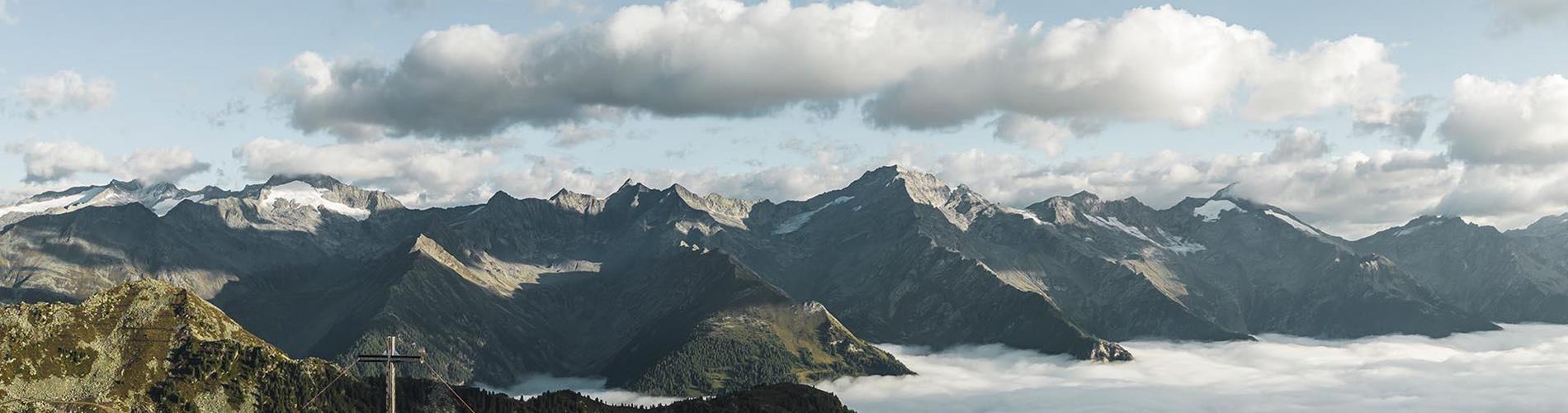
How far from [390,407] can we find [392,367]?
143 inches

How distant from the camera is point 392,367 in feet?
309

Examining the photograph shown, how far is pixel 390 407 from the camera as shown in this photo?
9462 cm
